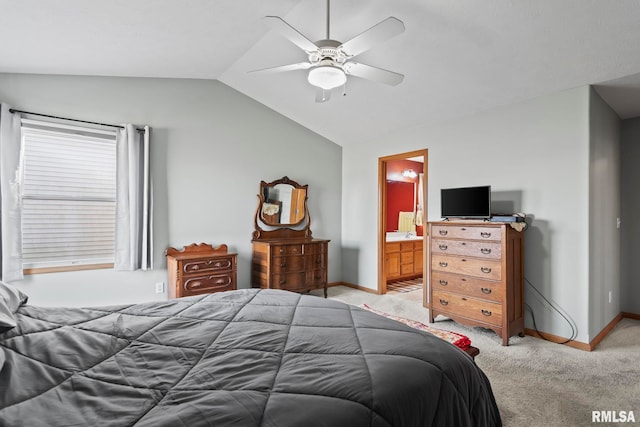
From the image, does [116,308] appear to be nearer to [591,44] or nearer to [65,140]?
[65,140]

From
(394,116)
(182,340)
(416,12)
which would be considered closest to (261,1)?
(416,12)

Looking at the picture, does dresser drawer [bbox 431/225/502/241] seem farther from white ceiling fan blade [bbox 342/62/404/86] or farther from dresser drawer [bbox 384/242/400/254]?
dresser drawer [bbox 384/242/400/254]

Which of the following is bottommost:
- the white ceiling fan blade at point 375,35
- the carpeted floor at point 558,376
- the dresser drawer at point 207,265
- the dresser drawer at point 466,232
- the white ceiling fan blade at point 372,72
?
the carpeted floor at point 558,376

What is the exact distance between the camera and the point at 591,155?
301 cm

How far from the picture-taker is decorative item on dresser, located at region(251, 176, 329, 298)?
4.36 metres

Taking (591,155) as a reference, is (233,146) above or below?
above

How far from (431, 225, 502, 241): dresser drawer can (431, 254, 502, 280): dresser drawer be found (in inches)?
8.6

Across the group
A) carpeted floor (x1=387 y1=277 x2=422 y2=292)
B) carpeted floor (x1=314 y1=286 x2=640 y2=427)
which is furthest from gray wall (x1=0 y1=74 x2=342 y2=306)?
carpeted floor (x1=314 y1=286 x2=640 y2=427)

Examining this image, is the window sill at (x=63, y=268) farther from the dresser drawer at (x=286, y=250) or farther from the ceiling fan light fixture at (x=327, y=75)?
the ceiling fan light fixture at (x=327, y=75)

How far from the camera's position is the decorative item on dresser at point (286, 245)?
14.3 ft

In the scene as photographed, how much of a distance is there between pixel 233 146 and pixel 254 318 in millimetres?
3227

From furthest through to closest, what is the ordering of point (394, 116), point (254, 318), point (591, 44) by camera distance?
point (394, 116) → point (591, 44) → point (254, 318)

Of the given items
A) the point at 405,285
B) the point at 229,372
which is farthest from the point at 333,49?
the point at 405,285

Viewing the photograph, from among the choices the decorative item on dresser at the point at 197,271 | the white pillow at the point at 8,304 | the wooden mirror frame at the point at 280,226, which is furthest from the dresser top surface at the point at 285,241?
the white pillow at the point at 8,304
